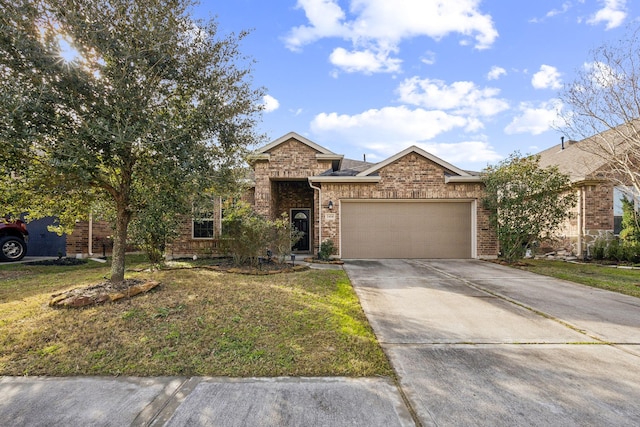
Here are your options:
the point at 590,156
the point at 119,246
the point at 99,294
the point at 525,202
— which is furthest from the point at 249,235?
the point at 590,156

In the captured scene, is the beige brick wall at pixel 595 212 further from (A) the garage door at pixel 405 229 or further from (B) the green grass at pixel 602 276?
(A) the garage door at pixel 405 229

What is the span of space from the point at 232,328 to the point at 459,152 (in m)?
19.9

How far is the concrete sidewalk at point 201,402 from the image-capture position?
2307 mm

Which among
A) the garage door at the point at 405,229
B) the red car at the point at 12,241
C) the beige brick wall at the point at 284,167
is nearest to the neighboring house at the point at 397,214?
the garage door at the point at 405,229

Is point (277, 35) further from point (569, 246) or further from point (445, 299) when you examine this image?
point (569, 246)

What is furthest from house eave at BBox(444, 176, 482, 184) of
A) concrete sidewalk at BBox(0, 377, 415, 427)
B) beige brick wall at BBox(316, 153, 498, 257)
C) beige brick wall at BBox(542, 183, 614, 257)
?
concrete sidewalk at BBox(0, 377, 415, 427)

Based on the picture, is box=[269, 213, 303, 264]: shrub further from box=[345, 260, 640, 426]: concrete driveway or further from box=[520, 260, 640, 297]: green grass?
box=[520, 260, 640, 297]: green grass

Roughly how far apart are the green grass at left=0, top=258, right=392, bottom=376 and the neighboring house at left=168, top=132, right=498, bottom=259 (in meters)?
5.94

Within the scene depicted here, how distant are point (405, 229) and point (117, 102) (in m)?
9.98

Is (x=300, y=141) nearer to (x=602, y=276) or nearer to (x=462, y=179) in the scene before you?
(x=462, y=179)

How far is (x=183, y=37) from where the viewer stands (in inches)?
198

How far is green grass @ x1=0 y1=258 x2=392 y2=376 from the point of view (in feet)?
10.2

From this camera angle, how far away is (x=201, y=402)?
99.8 inches

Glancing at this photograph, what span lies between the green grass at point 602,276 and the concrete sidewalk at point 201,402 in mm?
7155
